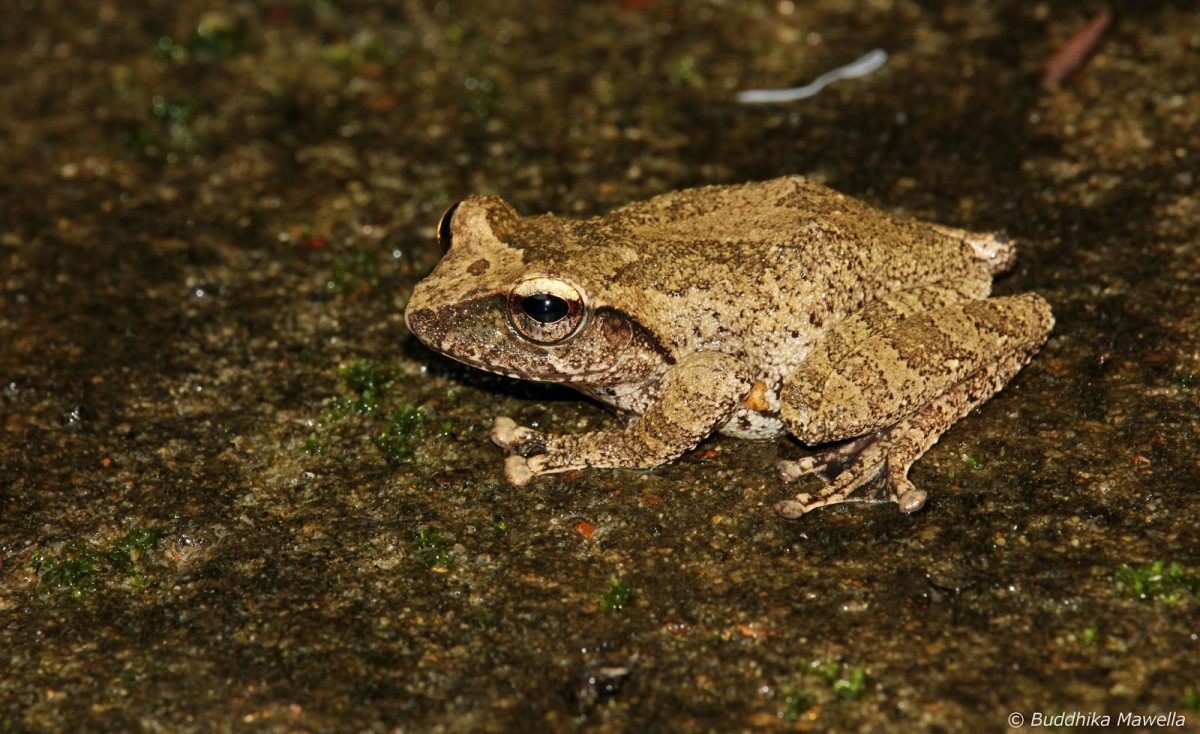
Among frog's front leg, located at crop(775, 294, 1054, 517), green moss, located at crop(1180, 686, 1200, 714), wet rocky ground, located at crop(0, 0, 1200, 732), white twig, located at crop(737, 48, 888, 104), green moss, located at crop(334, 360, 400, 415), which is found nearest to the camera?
green moss, located at crop(1180, 686, 1200, 714)

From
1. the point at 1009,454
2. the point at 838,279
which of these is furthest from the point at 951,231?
the point at 1009,454

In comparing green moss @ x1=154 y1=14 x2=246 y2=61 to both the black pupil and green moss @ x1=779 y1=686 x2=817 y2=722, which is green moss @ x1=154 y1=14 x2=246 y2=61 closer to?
the black pupil

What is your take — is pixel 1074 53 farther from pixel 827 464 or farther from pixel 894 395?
pixel 827 464

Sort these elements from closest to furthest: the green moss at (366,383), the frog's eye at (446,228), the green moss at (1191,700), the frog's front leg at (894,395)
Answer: the green moss at (1191,700)
the frog's front leg at (894,395)
the frog's eye at (446,228)
the green moss at (366,383)

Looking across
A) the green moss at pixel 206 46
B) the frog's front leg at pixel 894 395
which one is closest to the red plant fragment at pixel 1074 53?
the frog's front leg at pixel 894 395

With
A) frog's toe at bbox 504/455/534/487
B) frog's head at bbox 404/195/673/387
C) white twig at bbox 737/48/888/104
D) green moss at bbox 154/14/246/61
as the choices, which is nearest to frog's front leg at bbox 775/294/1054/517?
frog's head at bbox 404/195/673/387

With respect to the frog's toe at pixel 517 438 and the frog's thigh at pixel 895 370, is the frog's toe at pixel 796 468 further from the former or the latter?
the frog's toe at pixel 517 438
